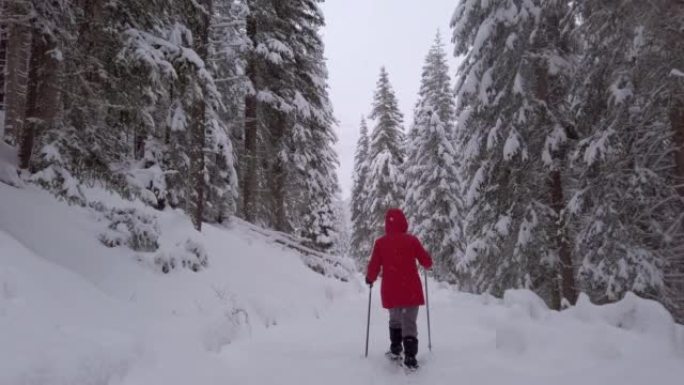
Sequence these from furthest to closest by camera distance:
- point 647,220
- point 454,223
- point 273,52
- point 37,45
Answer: point 454,223, point 273,52, point 647,220, point 37,45

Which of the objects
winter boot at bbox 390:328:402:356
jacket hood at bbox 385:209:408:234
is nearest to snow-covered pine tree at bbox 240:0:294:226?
jacket hood at bbox 385:209:408:234

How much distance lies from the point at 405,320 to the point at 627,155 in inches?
261

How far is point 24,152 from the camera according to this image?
7.98 m

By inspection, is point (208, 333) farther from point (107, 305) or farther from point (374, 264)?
point (374, 264)

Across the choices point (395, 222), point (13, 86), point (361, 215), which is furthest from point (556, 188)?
point (361, 215)

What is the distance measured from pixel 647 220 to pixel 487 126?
524 cm

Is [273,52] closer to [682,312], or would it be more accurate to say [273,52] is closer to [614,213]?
[614,213]

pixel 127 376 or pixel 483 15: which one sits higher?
pixel 483 15

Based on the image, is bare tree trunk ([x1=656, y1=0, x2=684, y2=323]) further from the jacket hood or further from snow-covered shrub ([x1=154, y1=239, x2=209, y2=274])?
snow-covered shrub ([x1=154, y1=239, x2=209, y2=274])

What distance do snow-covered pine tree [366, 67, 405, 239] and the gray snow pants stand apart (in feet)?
85.7

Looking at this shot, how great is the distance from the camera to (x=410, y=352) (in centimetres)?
595

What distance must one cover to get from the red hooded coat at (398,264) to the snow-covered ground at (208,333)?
2.75 ft

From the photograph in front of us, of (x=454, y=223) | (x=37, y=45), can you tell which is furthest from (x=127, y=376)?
(x=454, y=223)

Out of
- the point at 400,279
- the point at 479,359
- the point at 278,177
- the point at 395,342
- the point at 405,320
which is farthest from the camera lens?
the point at 278,177
